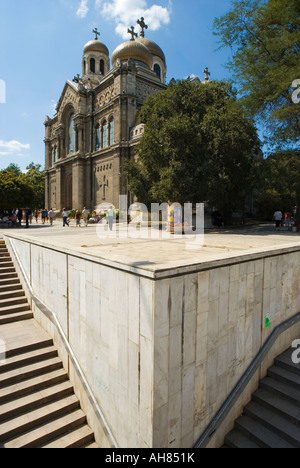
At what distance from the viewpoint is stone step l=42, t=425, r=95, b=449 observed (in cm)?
485

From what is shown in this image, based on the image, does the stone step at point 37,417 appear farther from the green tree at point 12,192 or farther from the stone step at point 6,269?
the green tree at point 12,192

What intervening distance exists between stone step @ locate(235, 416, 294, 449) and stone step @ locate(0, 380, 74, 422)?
369 cm

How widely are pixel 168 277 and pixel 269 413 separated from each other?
12.8 ft

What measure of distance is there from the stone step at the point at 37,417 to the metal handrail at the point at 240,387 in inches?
108

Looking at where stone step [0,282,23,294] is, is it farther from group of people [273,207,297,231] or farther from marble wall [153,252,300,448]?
group of people [273,207,297,231]

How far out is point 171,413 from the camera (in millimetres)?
4043

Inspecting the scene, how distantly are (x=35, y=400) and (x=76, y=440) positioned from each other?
1.16m

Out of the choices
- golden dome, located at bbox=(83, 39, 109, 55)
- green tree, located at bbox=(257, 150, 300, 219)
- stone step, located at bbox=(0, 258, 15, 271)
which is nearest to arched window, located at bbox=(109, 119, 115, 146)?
golden dome, located at bbox=(83, 39, 109, 55)

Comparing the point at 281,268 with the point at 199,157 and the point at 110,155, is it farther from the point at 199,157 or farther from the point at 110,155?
the point at 110,155

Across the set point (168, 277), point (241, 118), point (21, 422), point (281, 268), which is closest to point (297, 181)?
point (241, 118)

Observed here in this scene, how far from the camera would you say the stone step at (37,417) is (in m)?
4.80

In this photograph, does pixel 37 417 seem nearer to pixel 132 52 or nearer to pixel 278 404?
pixel 278 404

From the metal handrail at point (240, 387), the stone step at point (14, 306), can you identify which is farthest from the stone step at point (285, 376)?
the stone step at point (14, 306)

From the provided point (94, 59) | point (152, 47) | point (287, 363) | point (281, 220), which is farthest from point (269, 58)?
point (94, 59)
